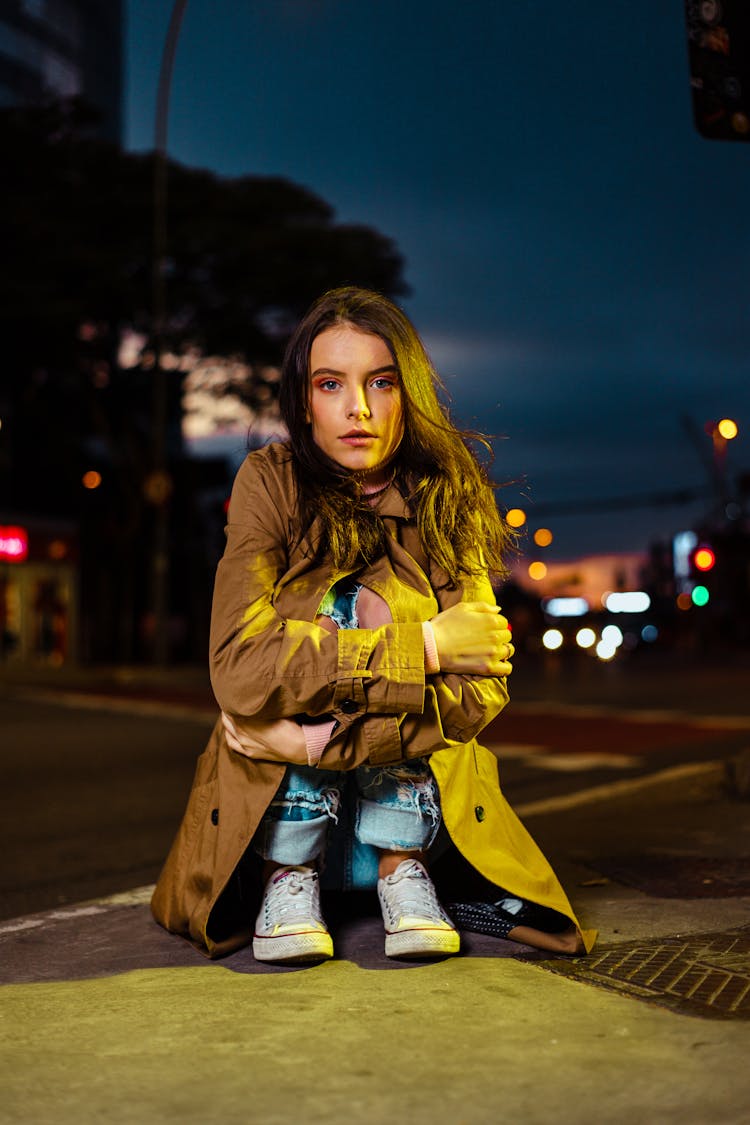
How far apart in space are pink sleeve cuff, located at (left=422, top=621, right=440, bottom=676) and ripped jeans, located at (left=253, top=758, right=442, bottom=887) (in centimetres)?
35

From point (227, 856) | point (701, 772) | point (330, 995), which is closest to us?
point (330, 995)

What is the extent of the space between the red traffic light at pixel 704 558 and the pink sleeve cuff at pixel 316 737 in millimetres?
26523

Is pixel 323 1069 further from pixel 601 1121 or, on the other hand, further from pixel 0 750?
pixel 0 750

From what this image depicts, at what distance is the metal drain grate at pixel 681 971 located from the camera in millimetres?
3004

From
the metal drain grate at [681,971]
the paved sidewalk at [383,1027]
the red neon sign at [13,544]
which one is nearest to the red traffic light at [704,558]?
the red neon sign at [13,544]

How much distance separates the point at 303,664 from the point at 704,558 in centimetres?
2669

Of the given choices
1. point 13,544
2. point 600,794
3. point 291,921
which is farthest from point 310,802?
point 13,544

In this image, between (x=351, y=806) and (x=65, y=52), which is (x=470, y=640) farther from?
(x=65, y=52)

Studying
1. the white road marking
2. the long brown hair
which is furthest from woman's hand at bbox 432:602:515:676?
the white road marking

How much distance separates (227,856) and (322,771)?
1.05ft

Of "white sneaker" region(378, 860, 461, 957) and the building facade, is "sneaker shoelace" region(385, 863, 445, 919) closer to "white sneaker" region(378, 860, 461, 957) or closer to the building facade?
"white sneaker" region(378, 860, 461, 957)

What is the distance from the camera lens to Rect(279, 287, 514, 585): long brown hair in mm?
3533

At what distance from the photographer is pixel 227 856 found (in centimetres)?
342

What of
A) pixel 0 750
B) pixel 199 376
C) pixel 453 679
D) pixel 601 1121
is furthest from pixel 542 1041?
pixel 199 376
